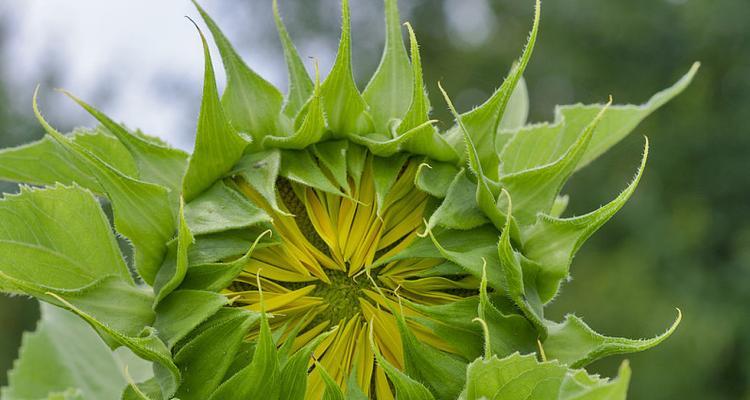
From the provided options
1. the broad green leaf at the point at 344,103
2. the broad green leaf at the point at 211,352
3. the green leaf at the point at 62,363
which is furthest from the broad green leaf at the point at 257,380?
the green leaf at the point at 62,363

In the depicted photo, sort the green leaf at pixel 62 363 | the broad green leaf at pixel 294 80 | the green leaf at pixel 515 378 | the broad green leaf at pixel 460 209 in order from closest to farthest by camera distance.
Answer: the green leaf at pixel 515 378, the broad green leaf at pixel 460 209, the broad green leaf at pixel 294 80, the green leaf at pixel 62 363

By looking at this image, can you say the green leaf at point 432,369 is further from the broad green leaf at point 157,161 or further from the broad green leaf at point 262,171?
the broad green leaf at point 157,161

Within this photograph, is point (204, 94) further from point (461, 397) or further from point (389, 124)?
point (461, 397)

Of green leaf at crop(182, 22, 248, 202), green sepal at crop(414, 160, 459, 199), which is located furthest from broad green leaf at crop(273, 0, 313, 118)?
green sepal at crop(414, 160, 459, 199)

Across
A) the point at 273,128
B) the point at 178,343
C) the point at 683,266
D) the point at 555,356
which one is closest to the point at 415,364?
the point at 555,356

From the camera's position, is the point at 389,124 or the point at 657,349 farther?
the point at 657,349

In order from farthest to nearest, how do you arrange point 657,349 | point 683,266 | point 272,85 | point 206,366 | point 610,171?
point 610,171 → point 683,266 → point 657,349 → point 272,85 → point 206,366
